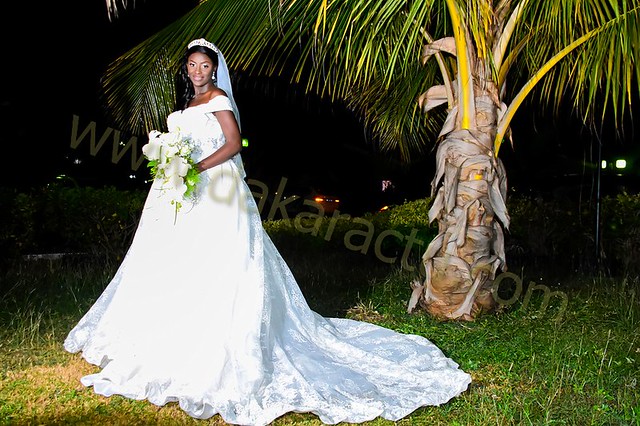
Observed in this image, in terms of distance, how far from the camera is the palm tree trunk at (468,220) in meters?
5.22

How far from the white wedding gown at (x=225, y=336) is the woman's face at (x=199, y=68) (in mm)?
213

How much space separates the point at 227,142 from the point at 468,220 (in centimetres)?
219

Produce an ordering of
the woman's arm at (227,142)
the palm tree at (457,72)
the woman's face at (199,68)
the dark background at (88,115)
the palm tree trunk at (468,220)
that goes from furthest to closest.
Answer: the dark background at (88,115) → the palm tree trunk at (468,220) → the palm tree at (457,72) → the woman's face at (199,68) → the woman's arm at (227,142)

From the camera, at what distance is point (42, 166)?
13.0m

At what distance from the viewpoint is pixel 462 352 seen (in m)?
4.76

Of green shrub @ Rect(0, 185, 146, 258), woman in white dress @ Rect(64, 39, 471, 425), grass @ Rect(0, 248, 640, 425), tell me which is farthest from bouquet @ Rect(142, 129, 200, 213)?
green shrub @ Rect(0, 185, 146, 258)

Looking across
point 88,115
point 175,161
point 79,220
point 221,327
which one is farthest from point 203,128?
point 88,115

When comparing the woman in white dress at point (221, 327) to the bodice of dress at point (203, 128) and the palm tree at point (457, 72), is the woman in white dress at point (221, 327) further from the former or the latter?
the palm tree at point (457, 72)

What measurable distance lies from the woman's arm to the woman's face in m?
0.26

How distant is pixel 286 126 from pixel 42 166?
6.56 m

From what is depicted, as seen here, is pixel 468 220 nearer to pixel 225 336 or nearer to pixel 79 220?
pixel 225 336

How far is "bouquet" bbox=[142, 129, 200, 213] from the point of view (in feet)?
12.7

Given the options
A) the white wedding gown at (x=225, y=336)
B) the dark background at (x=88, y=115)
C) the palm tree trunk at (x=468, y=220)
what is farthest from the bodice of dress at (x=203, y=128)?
the dark background at (x=88, y=115)

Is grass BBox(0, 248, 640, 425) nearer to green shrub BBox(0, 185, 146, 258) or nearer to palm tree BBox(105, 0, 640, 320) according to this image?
palm tree BBox(105, 0, 640, 320)
